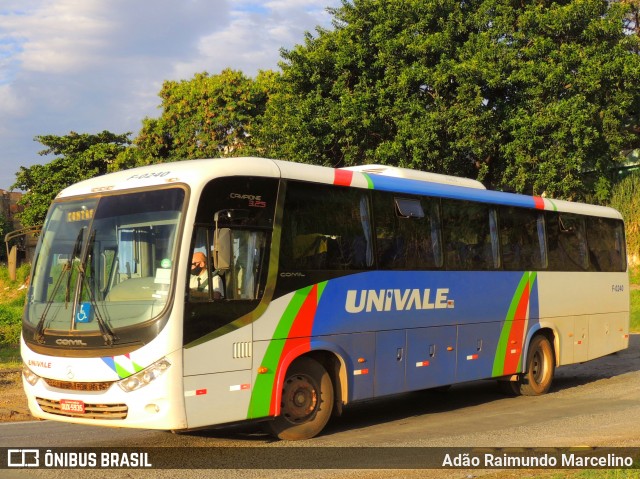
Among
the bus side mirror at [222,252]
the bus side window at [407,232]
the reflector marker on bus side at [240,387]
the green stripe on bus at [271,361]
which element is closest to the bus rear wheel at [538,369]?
the bus side window at [407,232]

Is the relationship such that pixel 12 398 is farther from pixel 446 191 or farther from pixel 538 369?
pixel 538 369

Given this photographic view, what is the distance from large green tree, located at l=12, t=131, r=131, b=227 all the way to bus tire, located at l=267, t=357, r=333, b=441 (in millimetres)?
43841

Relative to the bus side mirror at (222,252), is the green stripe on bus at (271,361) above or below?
below

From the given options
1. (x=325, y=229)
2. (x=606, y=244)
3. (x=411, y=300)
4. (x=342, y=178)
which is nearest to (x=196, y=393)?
(x=325, y=229)

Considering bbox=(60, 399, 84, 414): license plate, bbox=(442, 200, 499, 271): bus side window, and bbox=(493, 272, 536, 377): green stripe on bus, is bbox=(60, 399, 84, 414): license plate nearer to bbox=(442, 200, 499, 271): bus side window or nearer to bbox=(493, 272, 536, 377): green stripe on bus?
bbox=(442, 200, 499, 271): bus side window

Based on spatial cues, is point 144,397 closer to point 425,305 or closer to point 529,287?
point 425,305

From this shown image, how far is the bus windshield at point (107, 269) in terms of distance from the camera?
26.8 feet

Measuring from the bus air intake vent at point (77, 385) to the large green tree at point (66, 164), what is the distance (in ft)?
145

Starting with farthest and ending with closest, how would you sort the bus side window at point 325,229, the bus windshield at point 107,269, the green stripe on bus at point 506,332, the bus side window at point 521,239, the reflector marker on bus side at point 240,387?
the bus side window at point 521,239
the green stripe on bus at point 506,332
the bus side window at point 325,229
the reflector marker on bus side at point 240,387
the bus windshield at point 107,269

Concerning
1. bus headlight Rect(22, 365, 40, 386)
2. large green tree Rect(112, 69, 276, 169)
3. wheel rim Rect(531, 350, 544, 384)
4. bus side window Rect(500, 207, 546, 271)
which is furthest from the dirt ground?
large green tree Rect(112, 69, 276, 169)

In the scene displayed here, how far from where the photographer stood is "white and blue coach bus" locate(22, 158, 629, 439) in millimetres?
8102

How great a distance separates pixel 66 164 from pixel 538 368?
44.8 m

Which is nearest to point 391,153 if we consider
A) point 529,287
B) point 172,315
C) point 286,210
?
point 529,287

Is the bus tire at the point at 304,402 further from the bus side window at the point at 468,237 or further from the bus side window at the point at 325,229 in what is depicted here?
the bus side window at the point at 468,237
